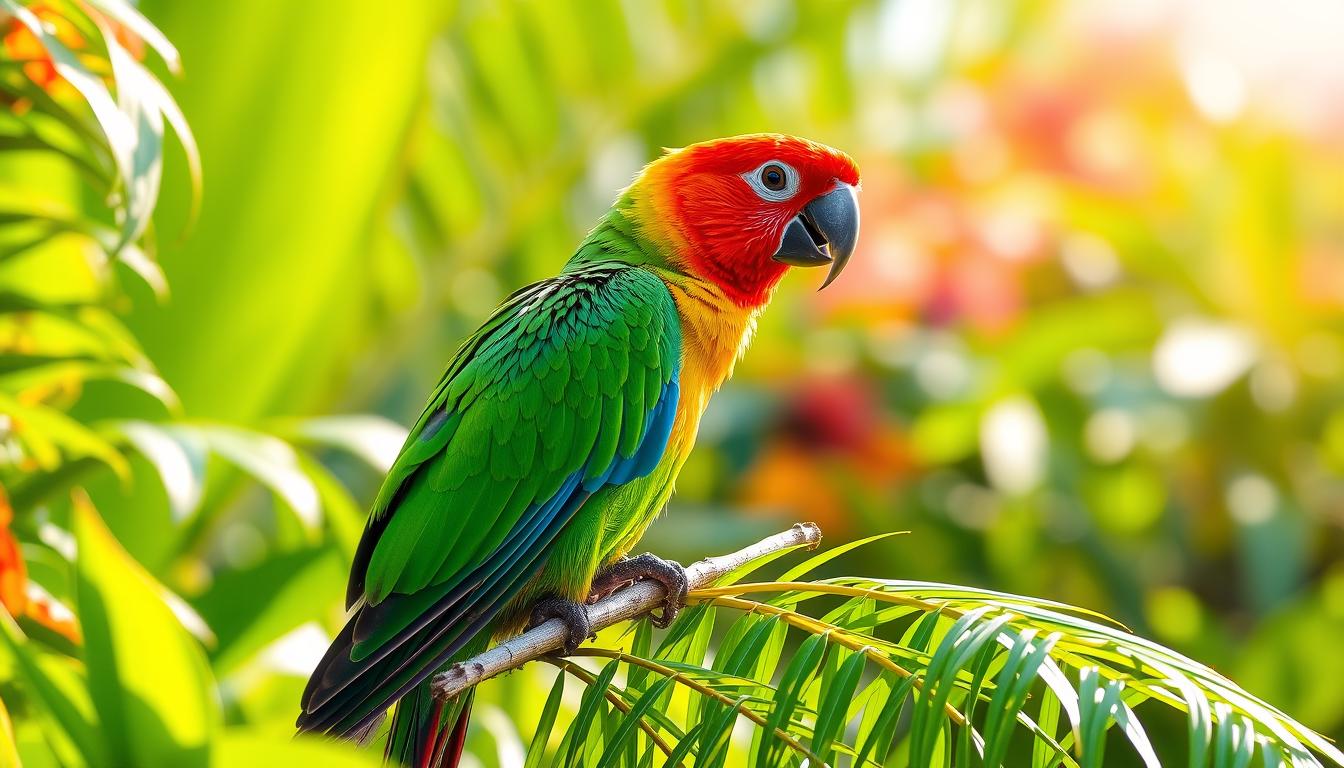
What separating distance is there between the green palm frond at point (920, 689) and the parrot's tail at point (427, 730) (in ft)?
0.55

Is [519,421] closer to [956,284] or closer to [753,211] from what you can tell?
[753,211]

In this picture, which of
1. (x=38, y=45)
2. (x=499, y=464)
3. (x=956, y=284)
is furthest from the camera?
(x=956, y=284)

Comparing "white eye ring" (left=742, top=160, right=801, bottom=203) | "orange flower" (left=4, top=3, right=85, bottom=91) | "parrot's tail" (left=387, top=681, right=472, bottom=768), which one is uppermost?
"white eye ring" (left=742, top=160, right=801, bottom=203)

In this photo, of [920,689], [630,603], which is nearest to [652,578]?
[630,603]

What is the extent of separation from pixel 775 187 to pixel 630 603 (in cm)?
61

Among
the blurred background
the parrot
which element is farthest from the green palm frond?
the blurred background

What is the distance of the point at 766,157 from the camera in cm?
148

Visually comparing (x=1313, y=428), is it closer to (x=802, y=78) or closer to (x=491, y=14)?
(x=802, y=78)

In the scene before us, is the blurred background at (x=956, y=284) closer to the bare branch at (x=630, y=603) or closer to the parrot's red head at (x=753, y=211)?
the parrot's red head at (x=753, y=211)

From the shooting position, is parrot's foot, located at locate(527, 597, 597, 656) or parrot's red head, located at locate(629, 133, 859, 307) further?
parrot's red head, located at locate(629, 133, 859, 307)

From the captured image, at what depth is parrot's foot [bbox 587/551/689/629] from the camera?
106cm

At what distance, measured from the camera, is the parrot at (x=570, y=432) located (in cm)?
106

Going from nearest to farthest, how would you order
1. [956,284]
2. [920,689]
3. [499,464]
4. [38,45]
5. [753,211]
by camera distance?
[920,689] → [38,45] → [499,464] → [753,211] → [956,284]

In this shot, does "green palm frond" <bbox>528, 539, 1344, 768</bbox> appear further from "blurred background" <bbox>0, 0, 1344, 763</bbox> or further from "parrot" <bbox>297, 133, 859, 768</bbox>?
"blurred background" <bbox>0, 0, 1344, 763</bbox>
